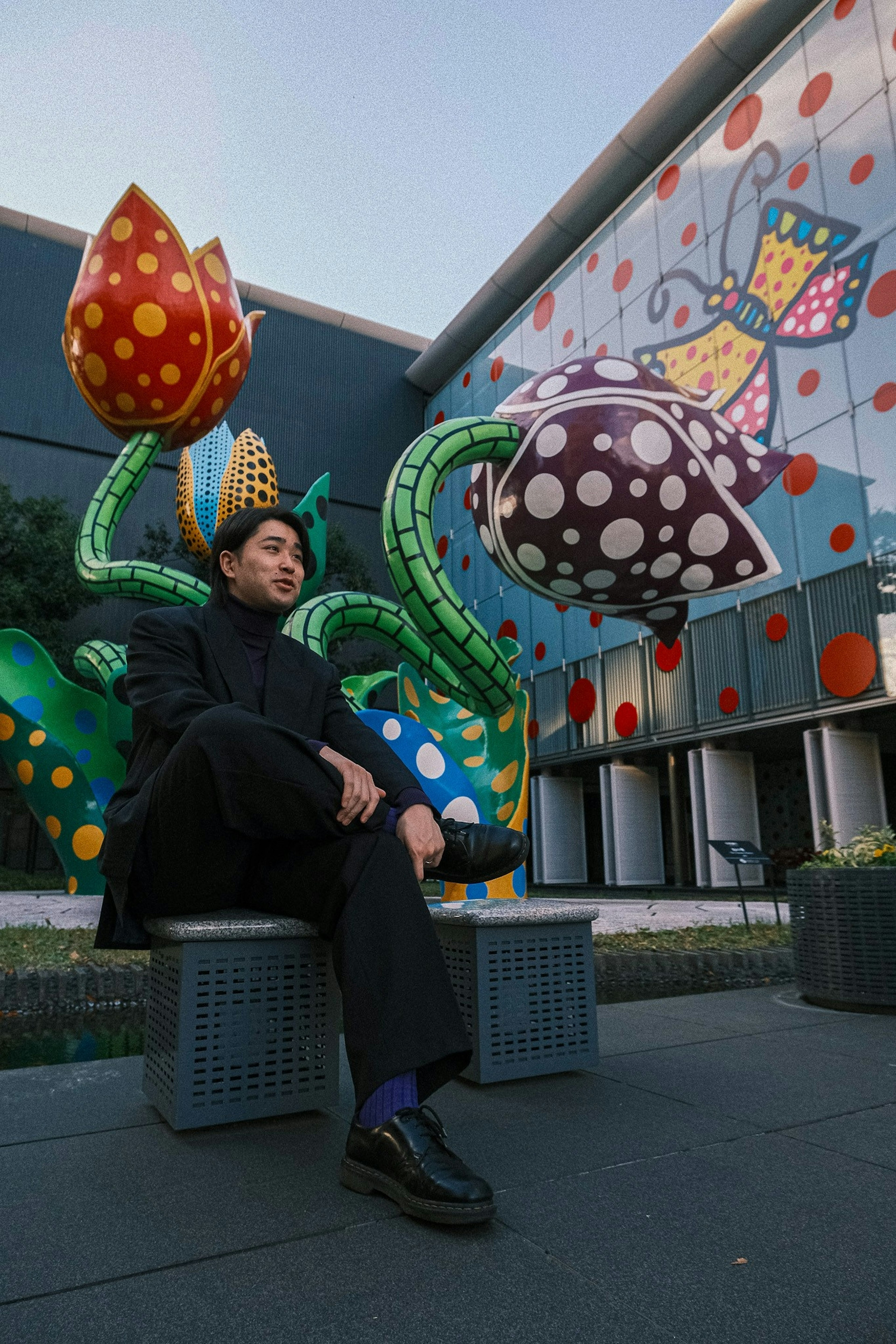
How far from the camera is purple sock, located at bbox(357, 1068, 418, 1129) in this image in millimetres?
1729

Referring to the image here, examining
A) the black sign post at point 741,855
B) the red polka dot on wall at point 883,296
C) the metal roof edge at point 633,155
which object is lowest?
the black sign post at point 741,855

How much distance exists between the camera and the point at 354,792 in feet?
6.33

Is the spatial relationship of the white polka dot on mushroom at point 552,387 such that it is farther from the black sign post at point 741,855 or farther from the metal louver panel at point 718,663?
the metal louver panel at point 718,663

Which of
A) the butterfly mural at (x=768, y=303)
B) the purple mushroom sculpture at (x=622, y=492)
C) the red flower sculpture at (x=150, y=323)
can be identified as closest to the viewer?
the purple mushroom sculpture at (x=622, y=492)

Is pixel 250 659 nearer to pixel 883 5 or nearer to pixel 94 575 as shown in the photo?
pixel 94 575

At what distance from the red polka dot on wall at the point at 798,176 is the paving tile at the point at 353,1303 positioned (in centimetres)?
1605

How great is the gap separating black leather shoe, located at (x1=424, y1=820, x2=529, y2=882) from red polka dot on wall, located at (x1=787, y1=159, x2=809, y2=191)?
15155 millimetres

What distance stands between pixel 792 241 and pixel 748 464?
1019cm

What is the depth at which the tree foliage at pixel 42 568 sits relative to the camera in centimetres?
1886

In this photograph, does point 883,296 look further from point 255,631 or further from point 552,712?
point 255,631

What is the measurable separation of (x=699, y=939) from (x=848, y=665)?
805cm

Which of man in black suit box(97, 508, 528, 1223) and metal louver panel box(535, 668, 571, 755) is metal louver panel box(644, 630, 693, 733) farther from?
man in black suit box(97, 508, 528, 1223)

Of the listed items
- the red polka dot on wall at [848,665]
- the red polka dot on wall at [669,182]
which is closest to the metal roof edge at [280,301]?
the red polka dot on wall at [669,182]

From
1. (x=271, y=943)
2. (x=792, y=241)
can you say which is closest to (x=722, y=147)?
(x=792, y=241)
